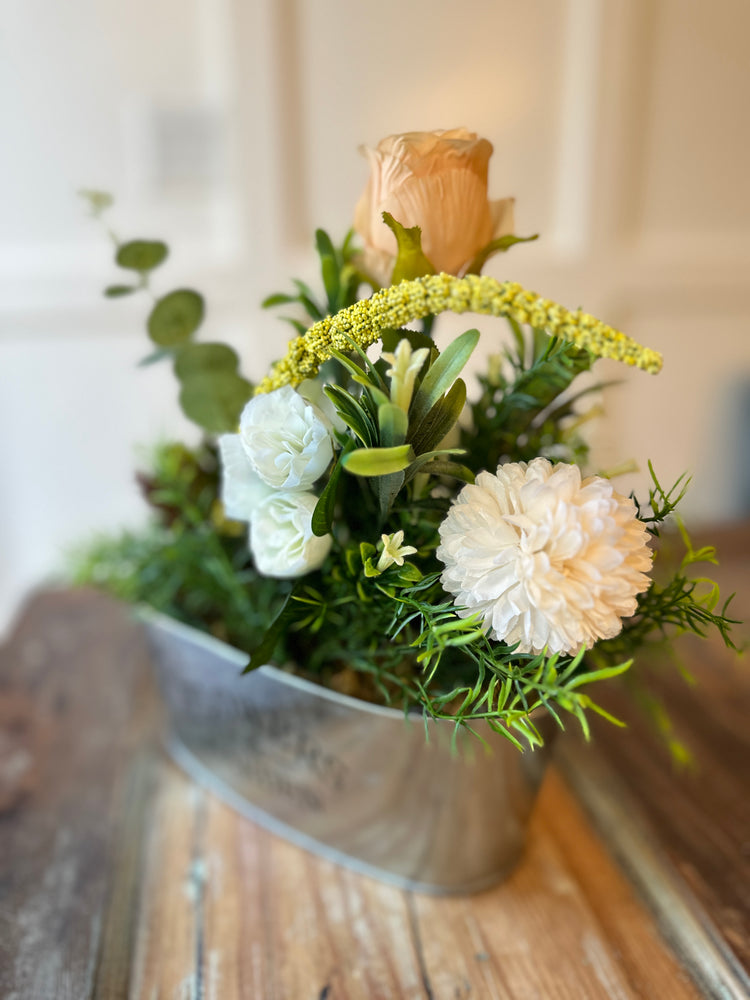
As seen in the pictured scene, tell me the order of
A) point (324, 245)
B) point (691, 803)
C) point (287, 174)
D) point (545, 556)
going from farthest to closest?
point (287, 174) < point (691, 803) < point (324, 245) < point (545, 556)

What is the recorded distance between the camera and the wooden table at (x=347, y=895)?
0.37 meters

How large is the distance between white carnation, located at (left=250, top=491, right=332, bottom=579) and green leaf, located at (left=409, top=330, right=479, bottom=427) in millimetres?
73

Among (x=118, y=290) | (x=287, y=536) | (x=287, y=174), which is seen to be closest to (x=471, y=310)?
(x=287, y=536)

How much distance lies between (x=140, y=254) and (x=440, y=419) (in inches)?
8.9

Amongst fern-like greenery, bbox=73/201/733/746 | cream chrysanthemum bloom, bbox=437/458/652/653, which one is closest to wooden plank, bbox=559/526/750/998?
fern-like greenery, bbox=73/201/733/746

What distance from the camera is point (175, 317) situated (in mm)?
406

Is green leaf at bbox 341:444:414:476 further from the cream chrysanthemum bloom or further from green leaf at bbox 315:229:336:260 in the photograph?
green leaf at bbox 315:229:336:260

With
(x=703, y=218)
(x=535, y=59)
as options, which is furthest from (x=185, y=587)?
(x=703, y=218)

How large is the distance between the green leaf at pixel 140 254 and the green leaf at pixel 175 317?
→ 0.02m

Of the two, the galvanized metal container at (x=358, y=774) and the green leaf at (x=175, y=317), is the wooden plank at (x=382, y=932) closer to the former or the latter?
the galvanized metal container at (x=358, y=774)

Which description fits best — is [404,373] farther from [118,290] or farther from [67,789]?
[67,789]

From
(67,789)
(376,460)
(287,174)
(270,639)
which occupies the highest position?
(287,174)

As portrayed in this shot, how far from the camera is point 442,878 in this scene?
423 mm

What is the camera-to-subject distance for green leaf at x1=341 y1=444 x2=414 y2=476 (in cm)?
26
